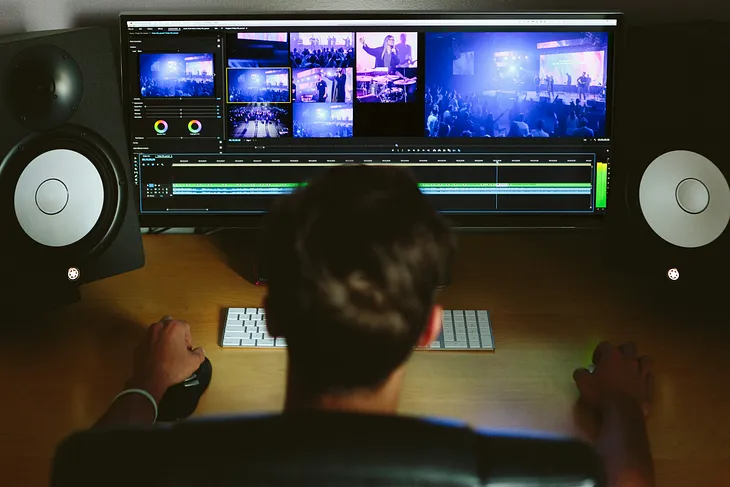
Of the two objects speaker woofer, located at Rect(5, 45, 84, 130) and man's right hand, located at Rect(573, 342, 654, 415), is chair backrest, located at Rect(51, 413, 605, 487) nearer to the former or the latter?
man's right hand, located at Rect(573, 342, 654, 415)

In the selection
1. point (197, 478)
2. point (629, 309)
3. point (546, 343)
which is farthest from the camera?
point (629, 309)

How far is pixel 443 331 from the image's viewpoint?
1280 mm

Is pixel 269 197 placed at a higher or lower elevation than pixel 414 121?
lower

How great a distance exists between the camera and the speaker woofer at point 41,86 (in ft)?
4.26

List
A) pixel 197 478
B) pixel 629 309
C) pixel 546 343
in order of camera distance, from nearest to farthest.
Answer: pixel 197 478, pixel 546 343, pixel 629 309

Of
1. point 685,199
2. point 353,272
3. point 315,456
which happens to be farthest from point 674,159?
point 315,456

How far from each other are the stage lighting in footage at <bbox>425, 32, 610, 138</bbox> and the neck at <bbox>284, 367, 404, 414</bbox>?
0.81 meters

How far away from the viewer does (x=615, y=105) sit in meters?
1.43

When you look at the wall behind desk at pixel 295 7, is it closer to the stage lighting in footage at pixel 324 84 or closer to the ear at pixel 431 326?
the stage lighting in footage at pixel 324 84

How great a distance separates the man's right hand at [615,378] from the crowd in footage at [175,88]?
2.44 ft

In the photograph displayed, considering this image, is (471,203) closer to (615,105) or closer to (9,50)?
(615,105)

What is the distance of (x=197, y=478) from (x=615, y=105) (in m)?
1.11

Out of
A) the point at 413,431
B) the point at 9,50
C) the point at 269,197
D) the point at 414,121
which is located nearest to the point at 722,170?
the point at 414,121

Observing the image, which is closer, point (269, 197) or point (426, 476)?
point (426, 476)
